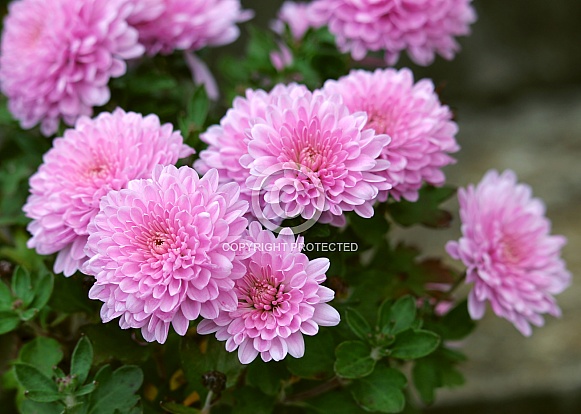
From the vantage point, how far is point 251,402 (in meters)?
0.68

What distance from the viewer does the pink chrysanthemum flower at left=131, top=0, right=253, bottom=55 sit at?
0.83m

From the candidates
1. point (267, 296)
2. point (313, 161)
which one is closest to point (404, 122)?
point (313, 161)

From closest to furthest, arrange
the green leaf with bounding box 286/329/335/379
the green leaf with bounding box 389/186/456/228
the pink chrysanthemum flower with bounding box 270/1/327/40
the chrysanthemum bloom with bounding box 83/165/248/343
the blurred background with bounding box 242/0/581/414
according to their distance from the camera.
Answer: the chrysanthemum bloom with bounding box 83/165/248/343 < the green leaf with bounding box 286/329/335/379 < the green leaf with bounding box 389/186/456/228 < the pink chrysanthemum flower with bounding box 270/1/327/40 < the blurred background with bounding box 242/0/581/414

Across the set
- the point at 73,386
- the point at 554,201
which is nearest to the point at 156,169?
the point at 73,386

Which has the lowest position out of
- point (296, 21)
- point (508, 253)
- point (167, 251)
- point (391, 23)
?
point (167, 251)

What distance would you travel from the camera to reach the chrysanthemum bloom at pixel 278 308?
56 centimetres

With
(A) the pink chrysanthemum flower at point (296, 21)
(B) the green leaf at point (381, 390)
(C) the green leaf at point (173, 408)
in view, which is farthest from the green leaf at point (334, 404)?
(A) the pink chrysanthemum flower at point (296, 21)

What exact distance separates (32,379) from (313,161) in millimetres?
316

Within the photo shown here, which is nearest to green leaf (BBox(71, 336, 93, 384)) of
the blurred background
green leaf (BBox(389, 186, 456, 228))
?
green leaf (BBox(389, 186, 456, 228))

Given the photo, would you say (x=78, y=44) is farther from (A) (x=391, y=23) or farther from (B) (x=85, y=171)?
(A) (x=391, y=23)

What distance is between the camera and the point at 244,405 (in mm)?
673

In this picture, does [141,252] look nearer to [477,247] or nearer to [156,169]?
[156,169]

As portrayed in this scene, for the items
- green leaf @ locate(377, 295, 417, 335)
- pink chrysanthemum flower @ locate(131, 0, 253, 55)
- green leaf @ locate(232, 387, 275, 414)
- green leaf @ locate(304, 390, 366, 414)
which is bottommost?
green leaf @ locate(232, 387, 275, 414)

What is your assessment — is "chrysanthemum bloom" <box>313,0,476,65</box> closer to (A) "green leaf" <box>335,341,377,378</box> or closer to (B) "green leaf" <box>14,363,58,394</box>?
(A) "green leaf" <box>335,341,377,378</box>
